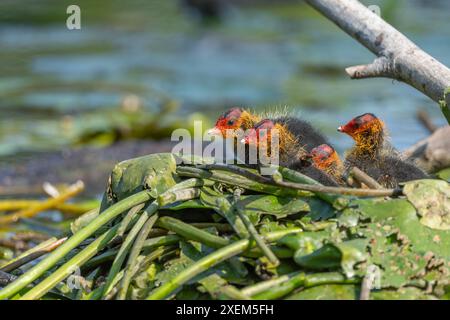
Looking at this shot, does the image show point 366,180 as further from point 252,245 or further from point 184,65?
point 184,65

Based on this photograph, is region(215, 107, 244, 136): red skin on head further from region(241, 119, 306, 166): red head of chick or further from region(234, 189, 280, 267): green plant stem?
region(234, 189, 280, 267): green plant stem

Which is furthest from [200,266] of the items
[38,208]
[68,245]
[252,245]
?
[38,208]

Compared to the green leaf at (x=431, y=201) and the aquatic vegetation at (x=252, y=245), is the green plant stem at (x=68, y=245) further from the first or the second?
the green leaf at (x=431, y=201)

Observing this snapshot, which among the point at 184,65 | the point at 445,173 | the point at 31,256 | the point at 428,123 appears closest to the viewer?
the point at 31,256

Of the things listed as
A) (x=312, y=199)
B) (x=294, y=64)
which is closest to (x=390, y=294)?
(x=312, y=199)

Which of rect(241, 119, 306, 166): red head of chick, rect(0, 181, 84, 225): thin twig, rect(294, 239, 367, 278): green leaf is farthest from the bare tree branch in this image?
rect(0, 181, 84, 225): thin twig

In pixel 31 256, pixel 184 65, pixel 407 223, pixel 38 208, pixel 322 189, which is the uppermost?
pixel 184 65

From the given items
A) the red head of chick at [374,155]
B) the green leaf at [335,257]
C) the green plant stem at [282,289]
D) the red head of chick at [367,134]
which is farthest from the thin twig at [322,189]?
the red head of chick at [367,134]
